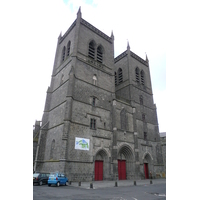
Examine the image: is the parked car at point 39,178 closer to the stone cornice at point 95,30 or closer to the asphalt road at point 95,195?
the asphalt road at point 95,195

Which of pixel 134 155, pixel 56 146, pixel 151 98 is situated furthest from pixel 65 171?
pixel 151 98

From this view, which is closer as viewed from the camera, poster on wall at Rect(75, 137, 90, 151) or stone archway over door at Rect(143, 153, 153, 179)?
poster on wall at Rect(75, 137, 90, 151)

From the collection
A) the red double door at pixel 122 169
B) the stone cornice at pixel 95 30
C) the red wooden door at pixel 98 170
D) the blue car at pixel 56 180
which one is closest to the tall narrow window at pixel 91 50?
the stone cornice at pixel 95 30

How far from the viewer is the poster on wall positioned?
18.3 meters

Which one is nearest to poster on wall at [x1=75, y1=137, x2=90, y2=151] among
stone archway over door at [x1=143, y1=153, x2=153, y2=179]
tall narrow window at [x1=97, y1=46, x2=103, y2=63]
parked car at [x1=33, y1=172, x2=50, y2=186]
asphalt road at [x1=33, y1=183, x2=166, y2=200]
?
parked car at [x1=33, y1=172, x2=50, y2=186]

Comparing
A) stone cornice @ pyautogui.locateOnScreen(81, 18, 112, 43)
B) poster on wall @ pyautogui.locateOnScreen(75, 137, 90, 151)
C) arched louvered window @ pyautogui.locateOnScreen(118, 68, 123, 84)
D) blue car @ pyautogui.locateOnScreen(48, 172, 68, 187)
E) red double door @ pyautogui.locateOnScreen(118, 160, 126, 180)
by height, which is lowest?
red double door @ pyautogui.locateOnScreen(118, 160, 126, 180)

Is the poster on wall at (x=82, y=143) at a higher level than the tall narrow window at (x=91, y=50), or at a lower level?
lower

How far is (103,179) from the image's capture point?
1972 centimetres

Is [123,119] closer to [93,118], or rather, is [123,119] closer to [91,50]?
[93,118]

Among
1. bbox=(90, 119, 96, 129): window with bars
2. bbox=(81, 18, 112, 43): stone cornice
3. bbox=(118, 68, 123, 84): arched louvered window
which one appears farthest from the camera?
bbox=(118, 68, 123, 84): arched louvered window

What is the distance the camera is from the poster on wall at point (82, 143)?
1829 centimetres

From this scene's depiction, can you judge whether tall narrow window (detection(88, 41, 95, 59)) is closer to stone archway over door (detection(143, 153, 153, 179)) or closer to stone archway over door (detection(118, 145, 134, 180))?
stone archway over door (detection(118, 145, 134, 180))

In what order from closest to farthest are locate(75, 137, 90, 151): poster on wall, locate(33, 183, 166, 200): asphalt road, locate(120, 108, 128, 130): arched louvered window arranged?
locate(33, 183, 166, 200): asphalt road → locate(75, 137, 90, 151): poster on wall → locate(120, 108, 128, 130): arched louvered window
